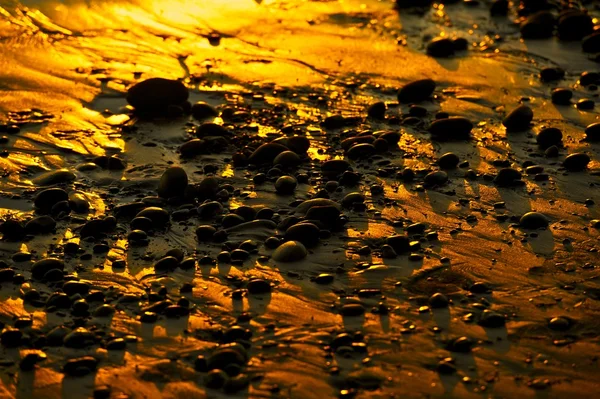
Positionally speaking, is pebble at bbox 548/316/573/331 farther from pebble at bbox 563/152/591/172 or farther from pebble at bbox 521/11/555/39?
pebble at bbox 521/11/555/39

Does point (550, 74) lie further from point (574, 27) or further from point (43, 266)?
point (43, 266)

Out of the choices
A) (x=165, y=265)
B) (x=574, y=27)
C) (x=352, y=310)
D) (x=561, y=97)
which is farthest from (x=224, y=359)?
(x=574, y=27)

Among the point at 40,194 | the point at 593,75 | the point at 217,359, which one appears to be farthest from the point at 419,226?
the point at 593,75

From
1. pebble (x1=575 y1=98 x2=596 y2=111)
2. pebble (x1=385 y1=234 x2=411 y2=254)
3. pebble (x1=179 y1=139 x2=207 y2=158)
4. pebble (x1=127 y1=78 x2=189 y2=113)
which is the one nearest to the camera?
pebble (x1=385 y1=234 x2=411 y2=254)

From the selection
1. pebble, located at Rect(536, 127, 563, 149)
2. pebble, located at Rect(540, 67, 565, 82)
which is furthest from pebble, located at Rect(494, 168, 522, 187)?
pebble, located at Rect(540, 67, 565, 82)

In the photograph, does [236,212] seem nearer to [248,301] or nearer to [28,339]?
[248,301]

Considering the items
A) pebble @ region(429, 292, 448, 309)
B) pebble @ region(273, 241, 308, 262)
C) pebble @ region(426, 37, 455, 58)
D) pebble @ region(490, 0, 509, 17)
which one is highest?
pebble @ region(490, 0, 509, 17)

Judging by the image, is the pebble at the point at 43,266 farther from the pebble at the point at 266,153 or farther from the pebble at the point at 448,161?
the pebble at the point at 448,161

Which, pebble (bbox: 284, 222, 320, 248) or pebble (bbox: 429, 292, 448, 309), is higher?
pebble (bbox: 284, 222, 320, 248)
